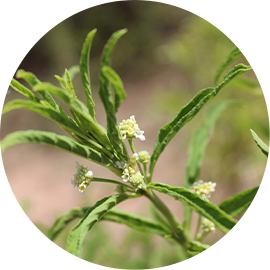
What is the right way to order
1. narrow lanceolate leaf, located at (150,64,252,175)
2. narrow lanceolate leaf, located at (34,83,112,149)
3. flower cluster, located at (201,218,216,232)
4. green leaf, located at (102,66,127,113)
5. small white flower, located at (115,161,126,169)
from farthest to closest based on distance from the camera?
flower cluster, located at (201,218,216,232), small white flower, located at (115,161,126,169), narrow lanceolate leaf, located at (150,64,252,175), narrow lanceolate leaf, located at (34,83,112,149), green leaf, located at (102,66,127,113)

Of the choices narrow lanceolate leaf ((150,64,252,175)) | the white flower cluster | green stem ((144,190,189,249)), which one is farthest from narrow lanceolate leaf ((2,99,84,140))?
green stem ((144,190,189,249))

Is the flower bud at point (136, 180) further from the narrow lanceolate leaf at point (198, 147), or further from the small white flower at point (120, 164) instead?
the narrow lanceolate leaf at point (198, 147)

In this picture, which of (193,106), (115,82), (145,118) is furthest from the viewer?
(145,118)

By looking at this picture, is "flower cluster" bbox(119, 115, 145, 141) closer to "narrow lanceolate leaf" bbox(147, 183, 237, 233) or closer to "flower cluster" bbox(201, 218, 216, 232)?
"narrow lanceolate leaf" bbox(147, 183, 237, 233)

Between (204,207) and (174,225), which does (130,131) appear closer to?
(204,207)

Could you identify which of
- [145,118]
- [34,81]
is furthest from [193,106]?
[145,118]

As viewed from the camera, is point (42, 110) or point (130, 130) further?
point (130, 130)
